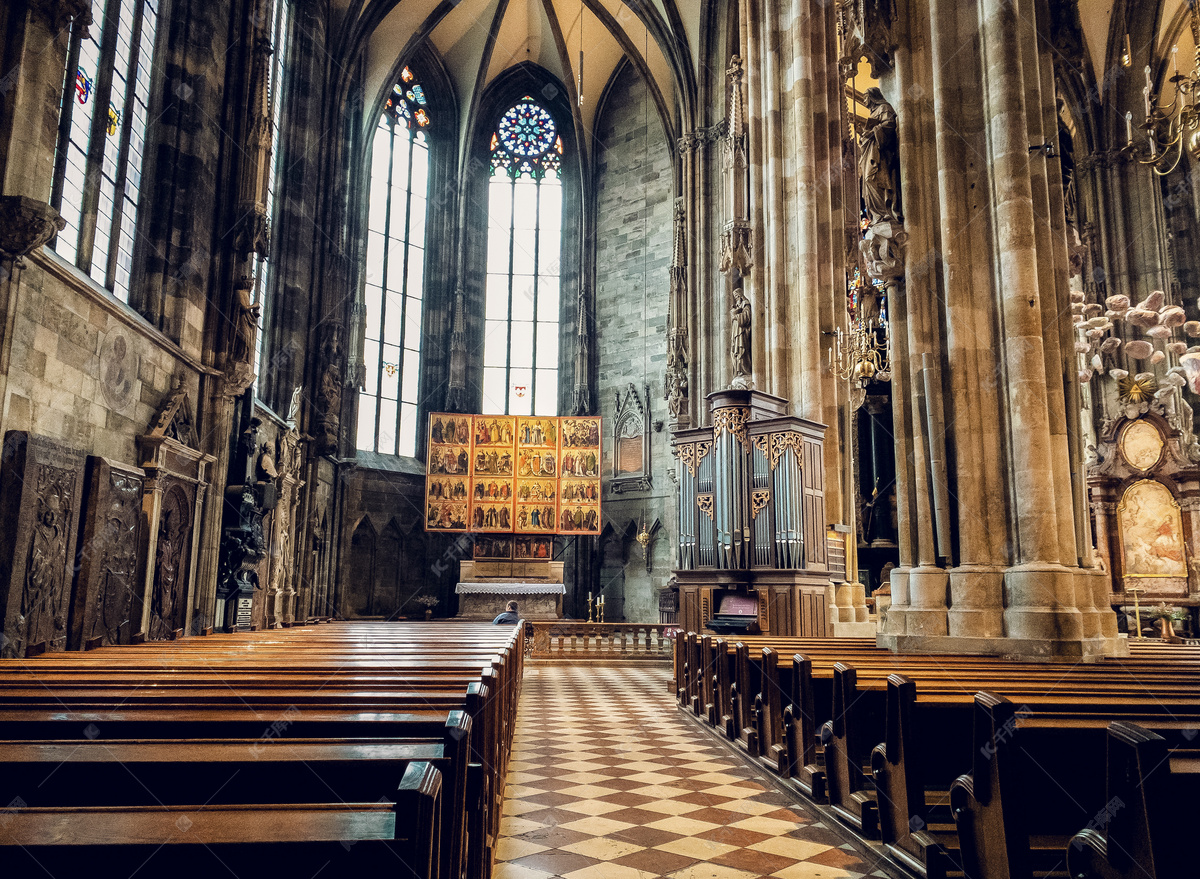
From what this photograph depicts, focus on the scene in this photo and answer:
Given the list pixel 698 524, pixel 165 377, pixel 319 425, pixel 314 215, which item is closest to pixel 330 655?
pixel 165 377

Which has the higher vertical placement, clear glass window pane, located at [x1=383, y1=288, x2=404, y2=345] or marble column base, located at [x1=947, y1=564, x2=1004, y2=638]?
clear glass window pane, located at [x1=383, y1=288, x2=404, y2=345]

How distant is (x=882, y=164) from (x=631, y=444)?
56.7 ft

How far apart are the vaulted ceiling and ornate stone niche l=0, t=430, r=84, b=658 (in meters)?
16.5

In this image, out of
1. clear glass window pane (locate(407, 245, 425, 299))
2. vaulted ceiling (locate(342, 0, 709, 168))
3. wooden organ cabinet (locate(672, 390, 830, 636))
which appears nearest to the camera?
wooden organ cabinet (locate(672, 390, 830, 636))

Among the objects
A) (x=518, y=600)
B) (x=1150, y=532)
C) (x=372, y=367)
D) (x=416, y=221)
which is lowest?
(x=518, y=600)

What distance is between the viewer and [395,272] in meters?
24.7

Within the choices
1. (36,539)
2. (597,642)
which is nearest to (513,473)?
(597,642)

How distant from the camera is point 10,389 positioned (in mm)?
6957

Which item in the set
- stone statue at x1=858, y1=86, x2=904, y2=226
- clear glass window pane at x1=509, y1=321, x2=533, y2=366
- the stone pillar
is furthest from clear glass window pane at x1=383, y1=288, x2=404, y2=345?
stone statue at x1=858, y1=86, x2=904, y2=226

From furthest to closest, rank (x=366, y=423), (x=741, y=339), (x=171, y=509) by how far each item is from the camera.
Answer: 1. (x=366, y=423)
2. (x=741, y=339)
3. (x=171, y=509)

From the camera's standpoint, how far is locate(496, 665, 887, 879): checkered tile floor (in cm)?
376

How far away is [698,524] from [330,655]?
7774 mm

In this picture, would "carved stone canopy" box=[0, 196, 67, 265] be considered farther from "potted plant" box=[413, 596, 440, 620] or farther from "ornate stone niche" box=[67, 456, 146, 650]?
"potted plant" box=[413, 596, 440, 620]

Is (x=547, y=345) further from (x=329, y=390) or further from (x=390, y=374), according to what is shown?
(x=329, y=390)
